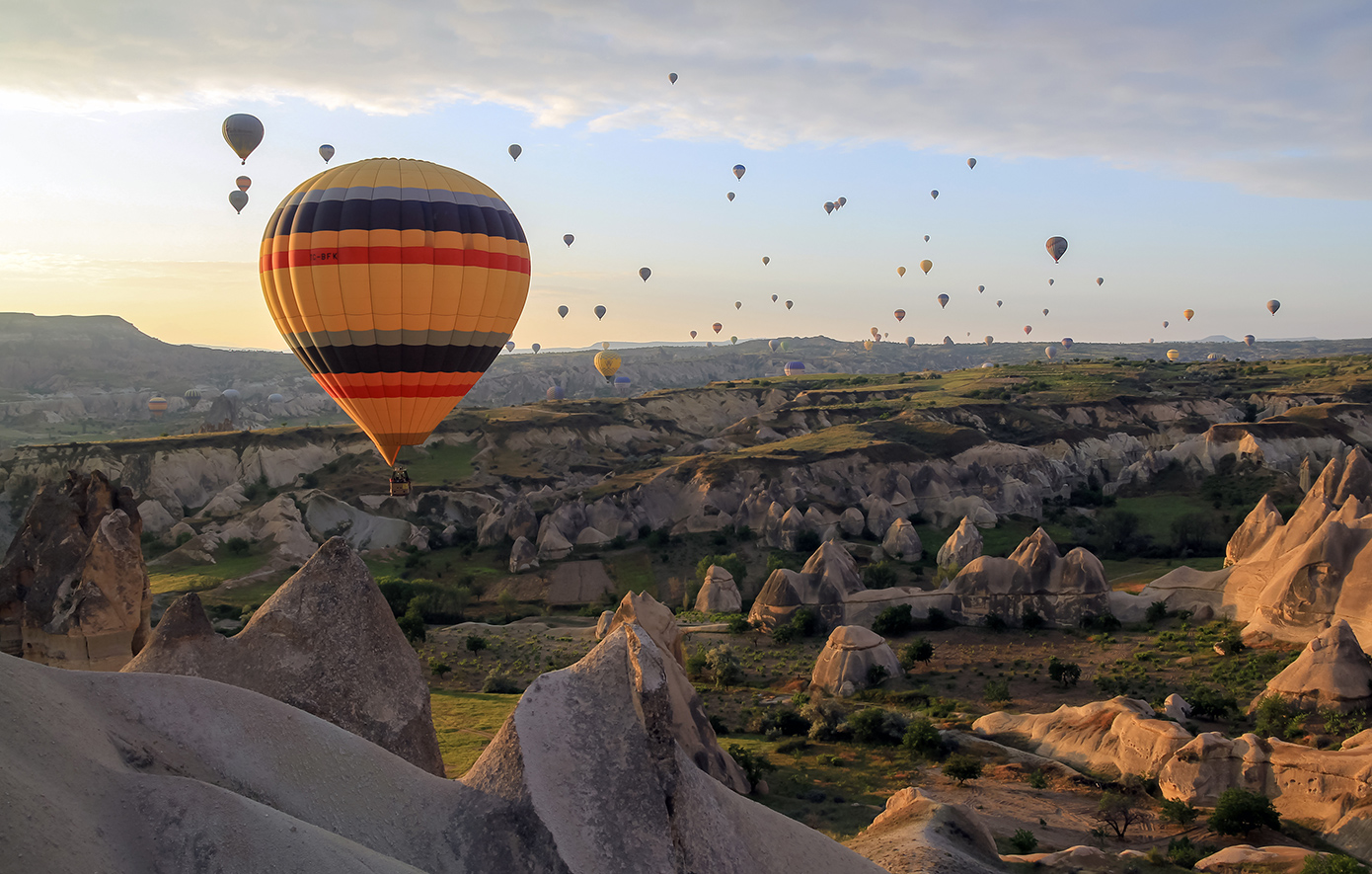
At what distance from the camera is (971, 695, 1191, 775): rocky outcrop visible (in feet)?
86.6

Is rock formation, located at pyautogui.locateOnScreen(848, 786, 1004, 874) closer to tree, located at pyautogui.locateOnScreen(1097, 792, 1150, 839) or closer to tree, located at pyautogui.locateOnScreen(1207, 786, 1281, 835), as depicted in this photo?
tree, located at pyautogui.locateOnScreen(1097, 792, 1150, 839)

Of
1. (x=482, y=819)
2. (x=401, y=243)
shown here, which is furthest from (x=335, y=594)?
(x=401, y=243)

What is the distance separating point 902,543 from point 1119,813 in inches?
1663

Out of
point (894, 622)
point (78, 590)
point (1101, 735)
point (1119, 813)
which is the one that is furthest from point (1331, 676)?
point (78, 590)

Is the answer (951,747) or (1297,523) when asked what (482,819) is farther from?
(1297,523)

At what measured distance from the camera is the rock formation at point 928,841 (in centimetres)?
1417

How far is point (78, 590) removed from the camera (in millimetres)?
27406

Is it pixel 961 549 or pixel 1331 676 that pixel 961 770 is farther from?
pixel 961 549

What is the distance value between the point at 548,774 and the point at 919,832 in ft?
29.3

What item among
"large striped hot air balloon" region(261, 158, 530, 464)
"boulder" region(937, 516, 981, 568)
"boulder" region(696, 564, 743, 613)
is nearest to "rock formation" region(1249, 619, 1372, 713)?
"large striped hot air balloon" region(261, 158, 530, 464)

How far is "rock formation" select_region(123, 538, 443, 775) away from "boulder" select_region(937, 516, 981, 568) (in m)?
49.5

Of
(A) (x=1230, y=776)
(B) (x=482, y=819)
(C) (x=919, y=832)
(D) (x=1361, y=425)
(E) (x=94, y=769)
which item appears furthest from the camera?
(D) (x=1361, y=425)

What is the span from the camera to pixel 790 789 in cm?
2734

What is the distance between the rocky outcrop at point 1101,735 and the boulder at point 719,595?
24.3 meters
